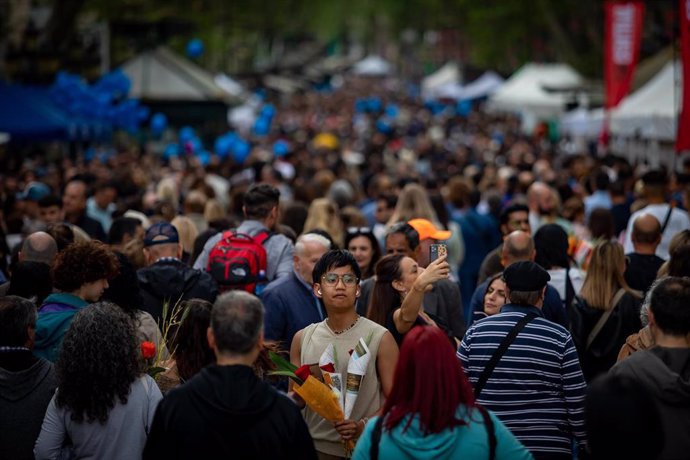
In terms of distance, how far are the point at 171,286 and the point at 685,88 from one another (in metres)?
8.24

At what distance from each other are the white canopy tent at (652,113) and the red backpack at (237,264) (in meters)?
10.9

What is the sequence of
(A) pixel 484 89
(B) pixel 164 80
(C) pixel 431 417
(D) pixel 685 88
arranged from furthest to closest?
1. (A) pixel 484 89
2. (B) pixel 164 80
3. (D) pixel 685 88
4. (C) pixel 431 417

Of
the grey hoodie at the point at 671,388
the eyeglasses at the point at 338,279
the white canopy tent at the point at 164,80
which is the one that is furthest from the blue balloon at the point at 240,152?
the grey hoodie at the point at 671,388

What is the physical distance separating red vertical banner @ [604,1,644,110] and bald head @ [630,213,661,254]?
1190 cm

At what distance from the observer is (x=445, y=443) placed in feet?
13.2

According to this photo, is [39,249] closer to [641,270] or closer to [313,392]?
[313,392]

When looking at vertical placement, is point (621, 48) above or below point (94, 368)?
above

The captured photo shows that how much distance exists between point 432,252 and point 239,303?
5.31 feet

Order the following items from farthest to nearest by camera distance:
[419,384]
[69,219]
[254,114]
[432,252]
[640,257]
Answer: [254,114]
[69,219]
[640,257]
[432,252]
[419,384]

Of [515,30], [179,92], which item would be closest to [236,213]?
[179,92]

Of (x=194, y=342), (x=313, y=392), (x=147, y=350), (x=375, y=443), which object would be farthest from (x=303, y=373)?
(x=375, y=443)

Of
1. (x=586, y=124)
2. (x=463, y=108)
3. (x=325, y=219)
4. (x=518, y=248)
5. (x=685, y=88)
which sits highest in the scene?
(x=463, y=108)

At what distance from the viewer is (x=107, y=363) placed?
4895mm

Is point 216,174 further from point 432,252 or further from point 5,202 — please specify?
point 432,252
